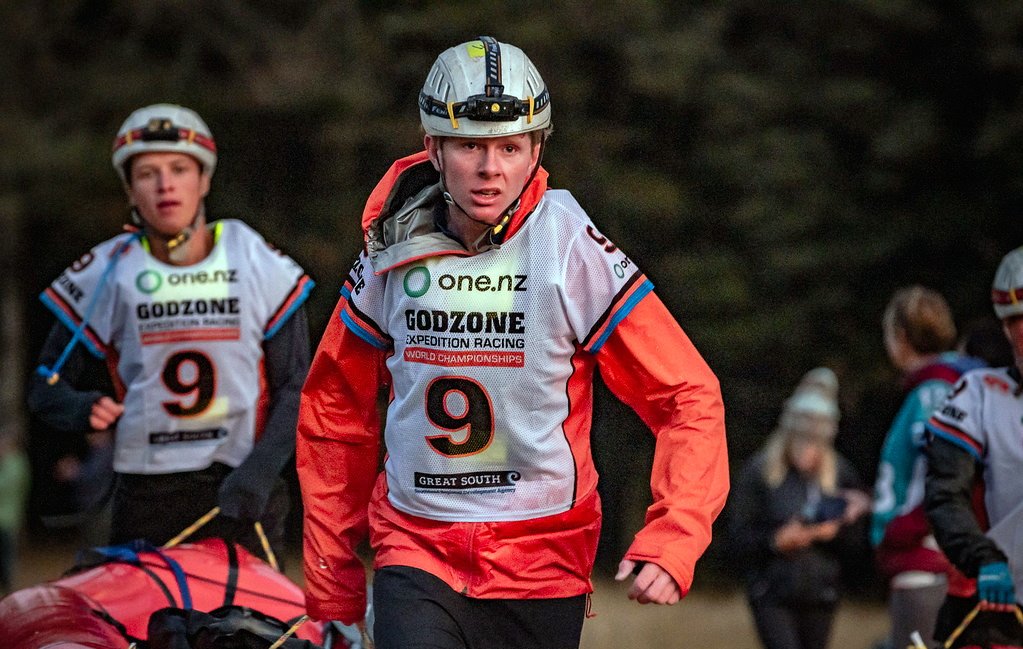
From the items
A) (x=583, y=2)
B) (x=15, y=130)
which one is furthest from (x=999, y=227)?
(x=15, y=130)

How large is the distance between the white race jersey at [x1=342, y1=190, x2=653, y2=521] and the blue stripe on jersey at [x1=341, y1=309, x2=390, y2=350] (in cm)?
19

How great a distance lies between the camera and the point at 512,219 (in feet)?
15.8

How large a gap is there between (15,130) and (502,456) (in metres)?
17.3

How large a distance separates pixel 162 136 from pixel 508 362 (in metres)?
2.96

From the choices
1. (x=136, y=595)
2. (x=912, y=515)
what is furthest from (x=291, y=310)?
(x=912, y=515)

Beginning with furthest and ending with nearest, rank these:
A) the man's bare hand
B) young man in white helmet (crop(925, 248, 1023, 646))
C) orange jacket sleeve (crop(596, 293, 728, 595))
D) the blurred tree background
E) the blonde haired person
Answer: the blurred tree background, the blonde haired person, young man in white helmet (crop(925, 248, 1023, 646)), orange jacket sleeve (crop(596, 293, 728, 595)), the man's bare hand

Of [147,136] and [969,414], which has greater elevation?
[147,136]

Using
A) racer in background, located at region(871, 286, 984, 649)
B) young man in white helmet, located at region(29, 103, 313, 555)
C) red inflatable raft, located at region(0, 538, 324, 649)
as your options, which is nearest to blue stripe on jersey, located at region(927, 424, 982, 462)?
racer in background, located at region(871, 286, 984, 649)

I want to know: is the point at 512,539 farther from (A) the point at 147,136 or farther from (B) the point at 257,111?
(B) the point at 257,111

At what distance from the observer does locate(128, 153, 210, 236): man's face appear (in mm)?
6988

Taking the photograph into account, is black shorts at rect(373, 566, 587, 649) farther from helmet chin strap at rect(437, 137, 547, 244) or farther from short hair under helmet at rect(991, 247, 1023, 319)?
short hair under helmet at rect(991, 247, 1023, 319)

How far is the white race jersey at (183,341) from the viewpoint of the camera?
686 centimetres

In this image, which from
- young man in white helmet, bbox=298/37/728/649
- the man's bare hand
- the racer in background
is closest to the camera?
the man's bare hand

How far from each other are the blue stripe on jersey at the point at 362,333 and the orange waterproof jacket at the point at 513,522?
1.5 inches
